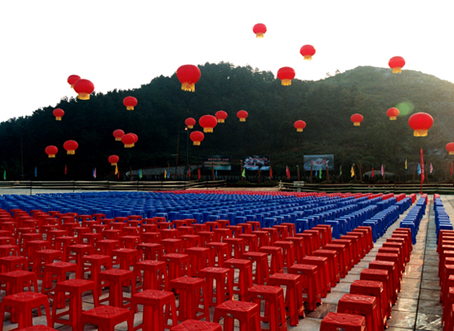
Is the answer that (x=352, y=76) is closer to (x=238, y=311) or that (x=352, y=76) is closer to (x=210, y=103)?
(x=210, y=103)

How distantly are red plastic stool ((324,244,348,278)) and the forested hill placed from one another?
60.7 m

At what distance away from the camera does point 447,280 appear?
448cm

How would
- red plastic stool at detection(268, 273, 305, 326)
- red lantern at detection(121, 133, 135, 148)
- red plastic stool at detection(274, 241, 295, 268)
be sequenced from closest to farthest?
red plastic stool at detection(268, 273, 305, 326)
red plastic stool at detection(274, 241, 295, 268)
red lantern at detection(121, 133, 135, 148)

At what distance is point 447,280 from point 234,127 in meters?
101

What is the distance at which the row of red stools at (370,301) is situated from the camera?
123 inches

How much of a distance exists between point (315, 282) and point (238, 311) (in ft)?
6.92

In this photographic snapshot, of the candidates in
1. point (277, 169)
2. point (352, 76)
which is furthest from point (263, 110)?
point (352, 76)

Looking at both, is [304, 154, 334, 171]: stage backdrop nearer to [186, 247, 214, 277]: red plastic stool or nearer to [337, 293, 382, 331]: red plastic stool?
[186, 247, 214, 277]: red plastic stool

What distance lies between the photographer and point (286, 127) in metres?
92.5

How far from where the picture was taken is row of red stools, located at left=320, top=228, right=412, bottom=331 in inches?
123

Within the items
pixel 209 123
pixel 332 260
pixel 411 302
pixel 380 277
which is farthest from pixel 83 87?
pixel 380 277

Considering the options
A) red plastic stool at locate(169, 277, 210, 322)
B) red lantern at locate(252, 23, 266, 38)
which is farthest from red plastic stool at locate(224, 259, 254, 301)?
red lantern at locate(252, 23, 266, 38)

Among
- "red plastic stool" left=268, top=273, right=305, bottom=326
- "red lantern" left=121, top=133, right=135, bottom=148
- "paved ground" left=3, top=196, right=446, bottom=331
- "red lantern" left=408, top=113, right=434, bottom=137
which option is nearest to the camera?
"red plastic stool" left=268, top=273, right=305, bottom=326

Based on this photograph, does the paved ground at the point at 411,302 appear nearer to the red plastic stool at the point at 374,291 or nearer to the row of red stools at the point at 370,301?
the row of red stools at the point at 370,301
